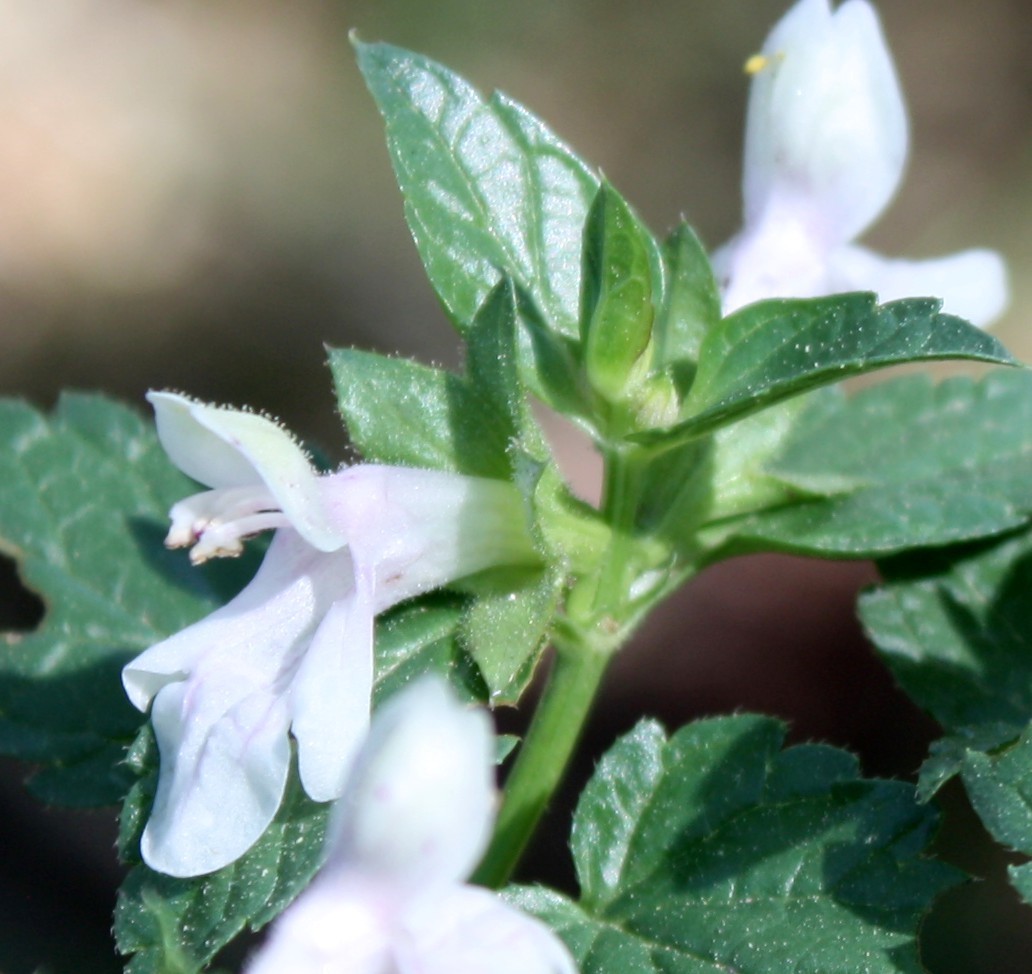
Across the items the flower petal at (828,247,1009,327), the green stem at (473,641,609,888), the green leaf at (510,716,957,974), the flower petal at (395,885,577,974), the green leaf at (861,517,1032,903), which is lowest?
the green leaf at (861,517,1032,903)

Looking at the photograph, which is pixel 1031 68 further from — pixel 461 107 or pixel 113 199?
pixel 461 107

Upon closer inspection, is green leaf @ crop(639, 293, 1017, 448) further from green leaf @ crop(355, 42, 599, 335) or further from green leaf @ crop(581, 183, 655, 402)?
green leaf @ crop(355, 42, 599, 335)

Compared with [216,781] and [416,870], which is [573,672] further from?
[416,870]

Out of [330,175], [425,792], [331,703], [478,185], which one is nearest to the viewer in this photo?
[425,792]

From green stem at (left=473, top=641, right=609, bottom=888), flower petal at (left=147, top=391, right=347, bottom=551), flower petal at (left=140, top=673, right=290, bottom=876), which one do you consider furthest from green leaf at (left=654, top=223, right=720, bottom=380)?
flower petal at (left=140, top=673, right=290, bottom=876)

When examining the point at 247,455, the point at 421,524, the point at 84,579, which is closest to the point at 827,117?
the point at 421,524

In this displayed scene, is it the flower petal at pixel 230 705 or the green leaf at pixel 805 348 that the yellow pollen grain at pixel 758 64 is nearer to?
the green leaf at pixel 805 348

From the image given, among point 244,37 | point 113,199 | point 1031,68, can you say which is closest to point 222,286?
point 113,199
